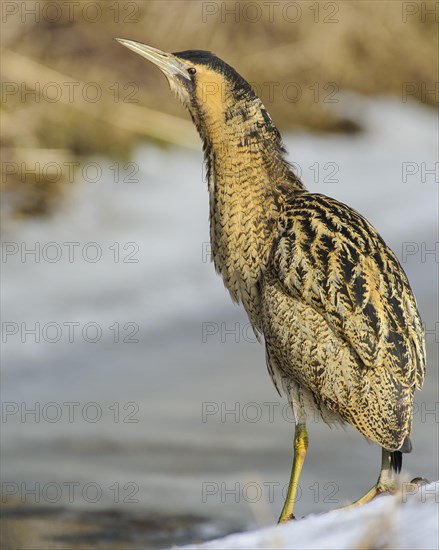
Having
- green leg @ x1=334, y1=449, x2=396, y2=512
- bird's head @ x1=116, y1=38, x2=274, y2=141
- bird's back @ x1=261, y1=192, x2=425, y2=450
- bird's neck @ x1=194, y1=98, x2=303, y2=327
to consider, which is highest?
bird's head @ x1=116, y1=38, x2=274, y2=141

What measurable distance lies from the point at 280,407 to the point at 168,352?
32.8 inches

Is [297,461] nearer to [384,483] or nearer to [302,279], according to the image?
[384,483]

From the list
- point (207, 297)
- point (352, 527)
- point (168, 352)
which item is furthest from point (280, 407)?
point (352, 527)

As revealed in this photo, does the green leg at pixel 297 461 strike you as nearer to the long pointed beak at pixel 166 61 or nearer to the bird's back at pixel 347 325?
the bird's back at pixel 347 325

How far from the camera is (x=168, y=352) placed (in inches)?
233

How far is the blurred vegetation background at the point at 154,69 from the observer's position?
7711mm

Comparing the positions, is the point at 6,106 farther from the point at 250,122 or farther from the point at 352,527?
the point at 352,527

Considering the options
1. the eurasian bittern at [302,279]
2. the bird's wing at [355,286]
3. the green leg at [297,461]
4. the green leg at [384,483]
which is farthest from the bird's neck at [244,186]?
the green leg at [384,483]

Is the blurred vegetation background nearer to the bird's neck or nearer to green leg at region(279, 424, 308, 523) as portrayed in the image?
the bird's neck

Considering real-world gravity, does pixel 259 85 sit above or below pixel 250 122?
above

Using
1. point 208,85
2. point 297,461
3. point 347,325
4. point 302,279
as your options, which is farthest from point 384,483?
point 208,85

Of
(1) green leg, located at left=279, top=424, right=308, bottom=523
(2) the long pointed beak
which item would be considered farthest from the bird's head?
(1) green leg, located at left=279, top=424, right=308, bottom=523

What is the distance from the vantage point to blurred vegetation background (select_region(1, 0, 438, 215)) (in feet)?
25.3

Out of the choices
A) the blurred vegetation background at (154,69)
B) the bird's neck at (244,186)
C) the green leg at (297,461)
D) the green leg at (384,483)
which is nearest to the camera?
the green leg at (384,483)
